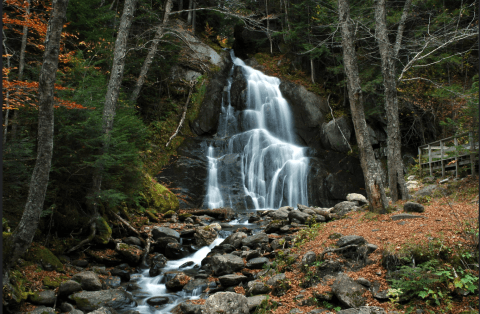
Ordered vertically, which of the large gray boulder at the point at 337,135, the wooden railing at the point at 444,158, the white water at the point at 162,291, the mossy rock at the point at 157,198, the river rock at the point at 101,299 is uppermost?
the large gray boulder at the point at 337,135

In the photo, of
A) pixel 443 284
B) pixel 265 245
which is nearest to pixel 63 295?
pixel 265 245

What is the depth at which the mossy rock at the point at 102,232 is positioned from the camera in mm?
7070

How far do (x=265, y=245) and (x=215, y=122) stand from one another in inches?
502

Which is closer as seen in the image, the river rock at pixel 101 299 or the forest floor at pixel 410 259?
the forest floor at pixel 410 259

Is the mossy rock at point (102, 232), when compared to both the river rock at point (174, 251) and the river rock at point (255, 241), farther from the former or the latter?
the river rock at point (255, 241)

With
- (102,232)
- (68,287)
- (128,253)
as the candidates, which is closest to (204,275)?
(128,253)

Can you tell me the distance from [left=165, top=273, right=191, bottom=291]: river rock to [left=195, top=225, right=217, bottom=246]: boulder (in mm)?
2246

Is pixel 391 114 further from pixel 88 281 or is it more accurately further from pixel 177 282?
pixel 88 281

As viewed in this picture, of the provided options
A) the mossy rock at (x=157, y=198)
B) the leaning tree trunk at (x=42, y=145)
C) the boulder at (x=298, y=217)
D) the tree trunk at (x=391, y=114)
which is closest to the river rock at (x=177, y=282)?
the leaning tree trunk at (x=42, y=145)

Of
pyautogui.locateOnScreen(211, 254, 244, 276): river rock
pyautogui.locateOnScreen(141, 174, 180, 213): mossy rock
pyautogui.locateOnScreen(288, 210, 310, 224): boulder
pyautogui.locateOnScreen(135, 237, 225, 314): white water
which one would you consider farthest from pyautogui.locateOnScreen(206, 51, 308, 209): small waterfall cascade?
pyautogui.locateOnScreen(211, 254, 244, 276): river rock

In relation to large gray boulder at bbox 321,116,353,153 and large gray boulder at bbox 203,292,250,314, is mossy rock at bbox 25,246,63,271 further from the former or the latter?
large gray boulder at bbox 321,116,353,153

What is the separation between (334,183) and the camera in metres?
15.6

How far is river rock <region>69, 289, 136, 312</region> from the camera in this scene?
4.77 meters

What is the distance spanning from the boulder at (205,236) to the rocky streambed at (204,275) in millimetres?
29
